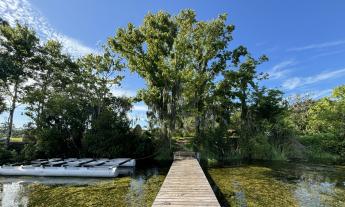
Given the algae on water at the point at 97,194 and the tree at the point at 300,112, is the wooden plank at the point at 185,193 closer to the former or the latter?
the algae on water at the point at 97,194

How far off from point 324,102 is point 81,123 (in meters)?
23.3

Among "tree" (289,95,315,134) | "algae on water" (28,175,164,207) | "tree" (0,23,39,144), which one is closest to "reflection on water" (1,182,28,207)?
"algae on water" (28,175,164,207)

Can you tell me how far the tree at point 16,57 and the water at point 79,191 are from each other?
33.9ft

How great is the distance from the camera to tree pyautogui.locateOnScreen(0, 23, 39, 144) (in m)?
19.5

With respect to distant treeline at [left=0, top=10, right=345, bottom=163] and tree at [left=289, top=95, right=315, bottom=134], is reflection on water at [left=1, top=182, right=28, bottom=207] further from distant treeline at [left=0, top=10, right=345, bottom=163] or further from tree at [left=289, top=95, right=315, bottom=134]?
tree at [left=289, top=95, right=315, bottom=134]

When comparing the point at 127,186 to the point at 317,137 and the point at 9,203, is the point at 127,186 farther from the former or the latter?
the point at 317,137

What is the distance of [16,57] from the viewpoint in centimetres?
2031

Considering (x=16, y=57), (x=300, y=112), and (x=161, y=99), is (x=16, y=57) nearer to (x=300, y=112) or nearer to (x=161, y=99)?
(x=161, y=99)

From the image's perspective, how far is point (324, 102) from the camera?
25.5 metres

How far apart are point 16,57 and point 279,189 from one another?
20.9m

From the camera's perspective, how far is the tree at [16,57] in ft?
63.9

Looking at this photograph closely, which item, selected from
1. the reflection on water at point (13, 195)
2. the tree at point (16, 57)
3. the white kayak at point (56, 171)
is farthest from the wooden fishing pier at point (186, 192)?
the tree at point (16, 57)

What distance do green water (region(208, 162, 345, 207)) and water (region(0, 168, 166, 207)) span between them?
9.13 ft

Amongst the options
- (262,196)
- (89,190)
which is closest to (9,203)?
(89,190)
